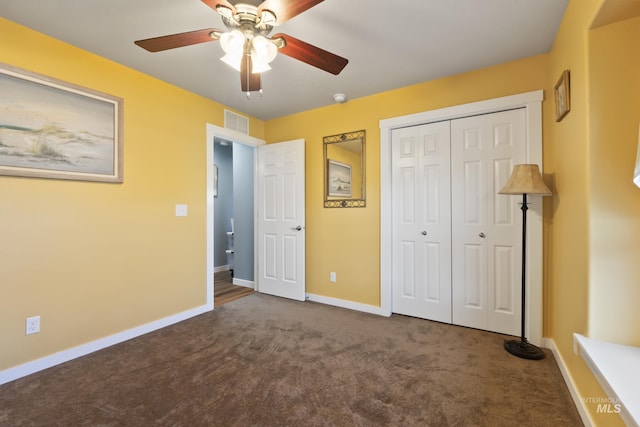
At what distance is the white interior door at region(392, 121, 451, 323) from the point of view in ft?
9.04

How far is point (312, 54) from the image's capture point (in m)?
1.68

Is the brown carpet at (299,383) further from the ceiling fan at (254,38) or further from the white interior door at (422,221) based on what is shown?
the ceiling fan at (254,38)

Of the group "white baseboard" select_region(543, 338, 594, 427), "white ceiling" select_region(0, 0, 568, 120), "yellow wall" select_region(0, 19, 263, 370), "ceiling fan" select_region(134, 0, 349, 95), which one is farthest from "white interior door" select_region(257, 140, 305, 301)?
"white baseboard" select_region(543, 338, 594, 427)

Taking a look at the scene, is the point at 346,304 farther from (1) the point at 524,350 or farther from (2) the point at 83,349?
(2) the point at 83,349

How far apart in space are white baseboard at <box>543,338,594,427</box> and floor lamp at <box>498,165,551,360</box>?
0.10 meters

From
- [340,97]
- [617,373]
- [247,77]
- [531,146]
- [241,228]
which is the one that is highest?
[340,97]

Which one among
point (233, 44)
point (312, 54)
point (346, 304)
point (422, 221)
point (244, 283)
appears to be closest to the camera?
point (233, 44)

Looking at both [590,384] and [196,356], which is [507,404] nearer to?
[590,384]

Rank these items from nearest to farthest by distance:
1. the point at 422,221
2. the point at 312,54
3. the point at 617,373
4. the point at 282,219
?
the point at 617,373 → the point at 312,54 → the point at 422,221 → the point at 282,219

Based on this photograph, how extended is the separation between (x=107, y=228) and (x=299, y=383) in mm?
1997

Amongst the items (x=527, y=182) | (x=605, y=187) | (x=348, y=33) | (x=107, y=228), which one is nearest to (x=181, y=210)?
(x=107, y=228)

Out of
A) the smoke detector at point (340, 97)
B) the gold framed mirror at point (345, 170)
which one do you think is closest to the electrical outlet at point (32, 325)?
the gold framed mirror at point (345, 170)

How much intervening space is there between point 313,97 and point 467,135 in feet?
5.35

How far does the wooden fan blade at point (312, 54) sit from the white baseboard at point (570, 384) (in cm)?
226
